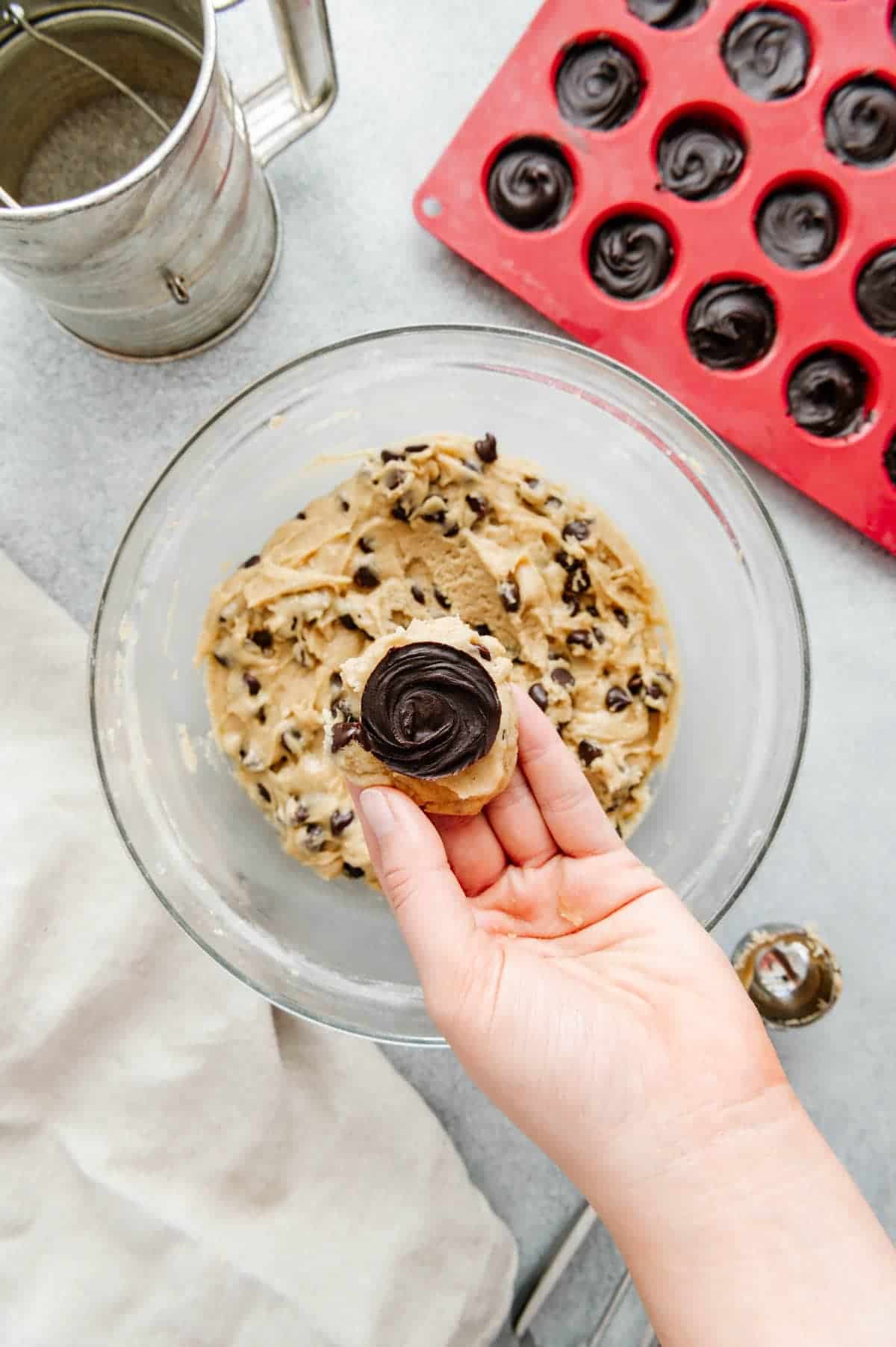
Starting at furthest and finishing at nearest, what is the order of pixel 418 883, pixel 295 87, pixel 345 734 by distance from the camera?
1. pixel 295 87
2. pixel 345 734
3. pixel 418 883

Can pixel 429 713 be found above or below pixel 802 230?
below

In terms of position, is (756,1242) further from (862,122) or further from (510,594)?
(862,122)

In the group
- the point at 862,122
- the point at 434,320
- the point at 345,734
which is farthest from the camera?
the point at 434,320

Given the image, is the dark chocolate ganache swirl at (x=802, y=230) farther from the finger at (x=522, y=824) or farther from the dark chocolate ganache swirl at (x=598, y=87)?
the finger at (x=522, y=824)

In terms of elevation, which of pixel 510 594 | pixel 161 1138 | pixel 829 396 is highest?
pixel 829 396

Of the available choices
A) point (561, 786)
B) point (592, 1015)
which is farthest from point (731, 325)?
point (592, 1015)

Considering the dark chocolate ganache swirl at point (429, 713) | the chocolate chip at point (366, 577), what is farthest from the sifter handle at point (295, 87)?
the dark chocolate ganache swirl at point (429, 713)

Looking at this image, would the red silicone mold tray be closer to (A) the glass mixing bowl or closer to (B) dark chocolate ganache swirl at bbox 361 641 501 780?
(A) the glass mixing bowl
